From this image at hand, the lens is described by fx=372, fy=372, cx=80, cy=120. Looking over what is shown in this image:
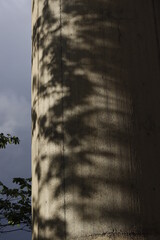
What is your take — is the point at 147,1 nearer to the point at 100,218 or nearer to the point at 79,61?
the point at 79,61

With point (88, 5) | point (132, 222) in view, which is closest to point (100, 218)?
point (132, 222)

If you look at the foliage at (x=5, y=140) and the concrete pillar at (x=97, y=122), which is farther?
the foliage at (x=5, y=140)

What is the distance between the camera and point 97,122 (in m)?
2.44

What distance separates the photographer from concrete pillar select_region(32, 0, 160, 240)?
2291 mm

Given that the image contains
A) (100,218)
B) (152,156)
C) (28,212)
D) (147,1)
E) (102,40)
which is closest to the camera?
(100,218)

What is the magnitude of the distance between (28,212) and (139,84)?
7.13 meters

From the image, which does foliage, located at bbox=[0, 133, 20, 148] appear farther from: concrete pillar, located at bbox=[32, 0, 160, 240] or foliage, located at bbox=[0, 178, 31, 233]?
concrete pillar, located at bbox=[32, 0, 160, 240]

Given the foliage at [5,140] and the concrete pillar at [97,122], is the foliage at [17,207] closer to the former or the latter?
the foliage at [5,140]

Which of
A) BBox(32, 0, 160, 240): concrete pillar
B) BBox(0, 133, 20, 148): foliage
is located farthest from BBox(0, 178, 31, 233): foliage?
BBox(32, 0, 160, 240): concrete pillar

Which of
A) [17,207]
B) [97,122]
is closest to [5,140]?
[17,207]

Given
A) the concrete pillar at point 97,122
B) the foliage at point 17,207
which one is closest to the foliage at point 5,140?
the foliage at point 17,207

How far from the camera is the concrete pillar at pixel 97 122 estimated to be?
90.2 inches

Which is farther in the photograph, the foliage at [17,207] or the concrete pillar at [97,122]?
the foliage at [17,207]

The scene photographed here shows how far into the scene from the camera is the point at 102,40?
8.59 feet
